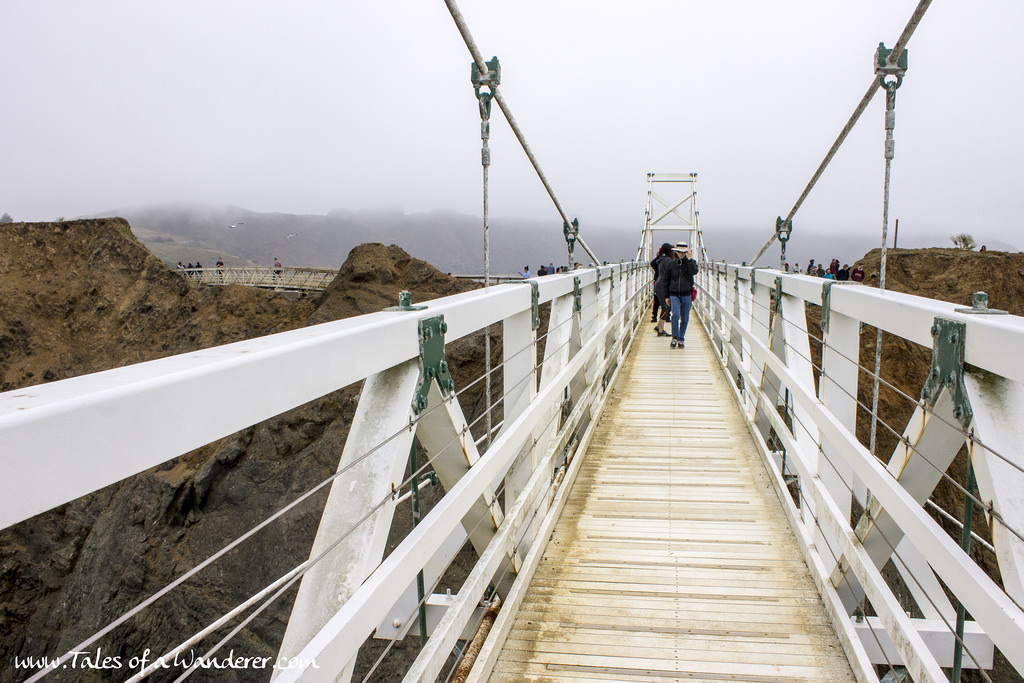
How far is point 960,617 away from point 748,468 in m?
2.60

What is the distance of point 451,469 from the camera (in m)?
2.02

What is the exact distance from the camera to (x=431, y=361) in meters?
1.69

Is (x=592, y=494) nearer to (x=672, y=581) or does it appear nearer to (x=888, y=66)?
(x=672, y=581)

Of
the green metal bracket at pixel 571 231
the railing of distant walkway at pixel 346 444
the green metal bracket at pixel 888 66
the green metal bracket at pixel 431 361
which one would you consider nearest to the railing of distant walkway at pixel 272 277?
the green metal bracket at pixel 571 231

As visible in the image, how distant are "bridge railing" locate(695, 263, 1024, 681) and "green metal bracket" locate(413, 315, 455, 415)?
1118mm

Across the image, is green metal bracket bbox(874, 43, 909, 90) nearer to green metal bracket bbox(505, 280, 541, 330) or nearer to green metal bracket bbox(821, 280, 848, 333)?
green metal bracket bbox(821, 280, 848, 333)

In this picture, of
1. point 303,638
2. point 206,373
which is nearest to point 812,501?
point 303,638

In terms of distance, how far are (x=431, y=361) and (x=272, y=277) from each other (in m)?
27.7

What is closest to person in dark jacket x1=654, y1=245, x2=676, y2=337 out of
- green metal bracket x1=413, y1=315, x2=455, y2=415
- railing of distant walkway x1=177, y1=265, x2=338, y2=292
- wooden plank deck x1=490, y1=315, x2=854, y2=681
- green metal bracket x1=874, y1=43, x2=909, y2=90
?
wooden plank deck x1=490, y1=315, x2=854, y2=681

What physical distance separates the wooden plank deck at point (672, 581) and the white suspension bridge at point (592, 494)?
0.01m

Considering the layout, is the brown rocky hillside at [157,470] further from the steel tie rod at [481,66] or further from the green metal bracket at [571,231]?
the steel tie rod at [481,66]

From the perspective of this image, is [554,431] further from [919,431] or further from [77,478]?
[77,478]

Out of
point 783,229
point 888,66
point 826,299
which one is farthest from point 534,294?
point 783,229

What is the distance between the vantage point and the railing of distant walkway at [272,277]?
84.0ft
